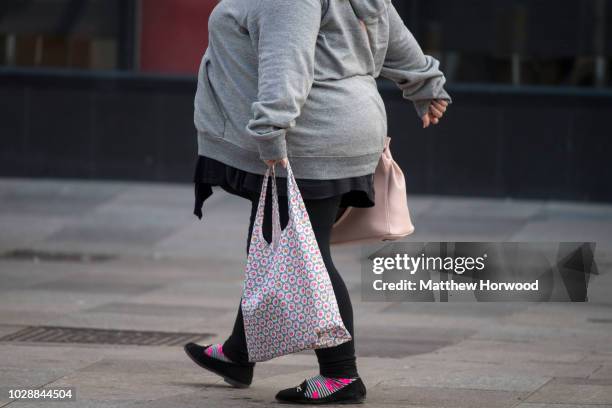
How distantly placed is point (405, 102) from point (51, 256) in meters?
3.83

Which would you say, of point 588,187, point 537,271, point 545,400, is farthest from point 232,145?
point 588,187

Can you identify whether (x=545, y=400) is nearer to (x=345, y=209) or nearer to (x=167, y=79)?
(x=345, y=209)

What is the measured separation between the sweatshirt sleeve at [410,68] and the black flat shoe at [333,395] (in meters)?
1.11

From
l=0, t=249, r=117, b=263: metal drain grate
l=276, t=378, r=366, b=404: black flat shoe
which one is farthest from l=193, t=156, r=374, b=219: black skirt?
l=0, t=249, r=117, b=263: metal drain grate

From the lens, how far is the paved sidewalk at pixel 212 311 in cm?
506

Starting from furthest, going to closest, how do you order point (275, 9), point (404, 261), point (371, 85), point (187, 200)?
point (187, 200)
point (404, 261)
point (371, 85)
point (275, 9)

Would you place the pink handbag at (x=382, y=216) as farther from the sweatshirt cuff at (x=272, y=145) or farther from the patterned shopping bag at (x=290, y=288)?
the sweatshirt cuff at (x=272, y=145)

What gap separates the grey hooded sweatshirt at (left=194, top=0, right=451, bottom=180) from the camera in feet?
14.4

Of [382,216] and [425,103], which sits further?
[425,103]

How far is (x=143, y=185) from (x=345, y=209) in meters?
7.50

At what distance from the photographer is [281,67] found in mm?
4359

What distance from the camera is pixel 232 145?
4.65 m

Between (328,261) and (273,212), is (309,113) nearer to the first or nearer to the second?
(273,212)

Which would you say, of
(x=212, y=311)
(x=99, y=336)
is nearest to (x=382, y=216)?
(x=99, y=336)
